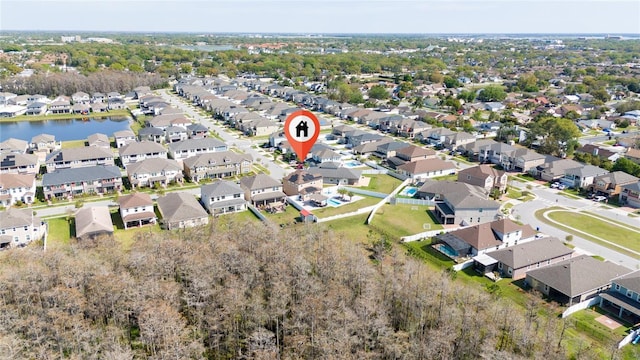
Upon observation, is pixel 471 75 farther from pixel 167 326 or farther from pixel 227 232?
pixel 167 326

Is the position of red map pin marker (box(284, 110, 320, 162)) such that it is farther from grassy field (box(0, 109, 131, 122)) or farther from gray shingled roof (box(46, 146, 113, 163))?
grassy field (box(0, 109, 131, 122))

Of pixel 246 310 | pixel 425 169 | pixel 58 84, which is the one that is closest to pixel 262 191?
pixel 425 169

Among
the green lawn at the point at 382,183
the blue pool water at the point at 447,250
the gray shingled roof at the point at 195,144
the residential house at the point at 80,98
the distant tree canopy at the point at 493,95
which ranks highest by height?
the distant tree canopy at the point at 493,95

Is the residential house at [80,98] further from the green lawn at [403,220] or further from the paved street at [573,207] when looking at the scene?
the paved street at [573,207]

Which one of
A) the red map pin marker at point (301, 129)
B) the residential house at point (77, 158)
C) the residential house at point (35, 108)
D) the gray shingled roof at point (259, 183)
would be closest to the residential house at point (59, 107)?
the residential house at point (35, 108)

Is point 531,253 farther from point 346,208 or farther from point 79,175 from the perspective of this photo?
point 79,175

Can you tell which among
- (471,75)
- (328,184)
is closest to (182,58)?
(471,75)
